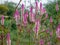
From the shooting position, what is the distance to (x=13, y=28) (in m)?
5.11

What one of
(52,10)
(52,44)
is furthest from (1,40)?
(52,10)

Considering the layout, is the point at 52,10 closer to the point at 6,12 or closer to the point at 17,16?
the point at 6,12

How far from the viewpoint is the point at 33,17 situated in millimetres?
1852

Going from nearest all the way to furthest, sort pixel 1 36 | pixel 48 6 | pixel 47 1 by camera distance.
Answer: pixel 1 36 → pixel 48 6 → pixel 47 1

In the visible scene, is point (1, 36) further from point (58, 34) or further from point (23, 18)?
point (58, 34)

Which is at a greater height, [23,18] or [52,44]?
[23,18]

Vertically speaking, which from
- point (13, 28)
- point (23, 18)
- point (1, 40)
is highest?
point (23, 18)

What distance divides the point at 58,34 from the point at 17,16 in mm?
309

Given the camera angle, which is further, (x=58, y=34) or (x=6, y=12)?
(x=6, y=12)

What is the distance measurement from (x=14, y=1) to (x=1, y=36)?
6037 millimetres

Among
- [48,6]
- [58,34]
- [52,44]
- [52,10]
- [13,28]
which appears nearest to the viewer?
[58,34]

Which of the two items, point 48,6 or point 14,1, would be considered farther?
point 14,1

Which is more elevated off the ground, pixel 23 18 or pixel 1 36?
pixel 23 18

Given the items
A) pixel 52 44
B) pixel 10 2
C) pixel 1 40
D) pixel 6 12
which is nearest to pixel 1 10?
pixel 6 12
